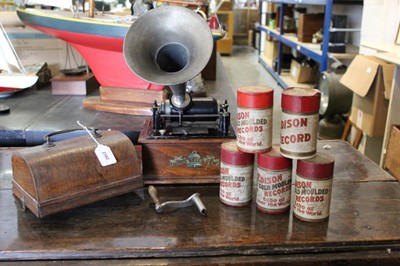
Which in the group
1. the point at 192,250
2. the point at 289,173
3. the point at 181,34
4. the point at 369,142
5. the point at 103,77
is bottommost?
the point at 369,142

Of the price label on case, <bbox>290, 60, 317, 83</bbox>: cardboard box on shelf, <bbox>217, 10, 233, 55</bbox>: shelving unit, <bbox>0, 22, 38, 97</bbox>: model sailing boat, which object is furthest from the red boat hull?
<bbox>217, 10, 233, 55</bbox>: shelving unit

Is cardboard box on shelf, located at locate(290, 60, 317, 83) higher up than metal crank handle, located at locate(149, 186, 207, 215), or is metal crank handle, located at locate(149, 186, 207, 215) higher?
metal crank handle, located at locate(149, 186, 207, 215)

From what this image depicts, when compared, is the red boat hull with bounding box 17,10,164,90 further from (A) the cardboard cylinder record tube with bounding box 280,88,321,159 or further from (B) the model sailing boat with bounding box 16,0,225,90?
(A) the cardboard cylinder record tube with bounding box 280,88,321,159

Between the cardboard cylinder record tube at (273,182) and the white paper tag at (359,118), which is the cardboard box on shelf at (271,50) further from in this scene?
the cardboard cylinder record tube at (273,182)

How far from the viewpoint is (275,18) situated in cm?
589

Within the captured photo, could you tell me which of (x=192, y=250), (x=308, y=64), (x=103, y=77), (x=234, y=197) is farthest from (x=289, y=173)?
(x=308, y=64)

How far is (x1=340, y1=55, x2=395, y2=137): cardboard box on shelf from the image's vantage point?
84.4 inches

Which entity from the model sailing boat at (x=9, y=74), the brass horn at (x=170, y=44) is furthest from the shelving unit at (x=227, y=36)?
A: the brass horn at (x=170, y=44)

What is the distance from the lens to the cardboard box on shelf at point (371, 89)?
7.03ft

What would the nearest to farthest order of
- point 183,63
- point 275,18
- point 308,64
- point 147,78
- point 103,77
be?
point 147,78, point 183,63, point 103,77, point 308,64, point 275,18

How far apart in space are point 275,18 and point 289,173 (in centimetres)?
537

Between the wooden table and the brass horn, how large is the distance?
13.0 inches

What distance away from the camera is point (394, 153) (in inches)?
71.6

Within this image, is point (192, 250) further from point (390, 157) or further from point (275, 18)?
point (275, 18)
